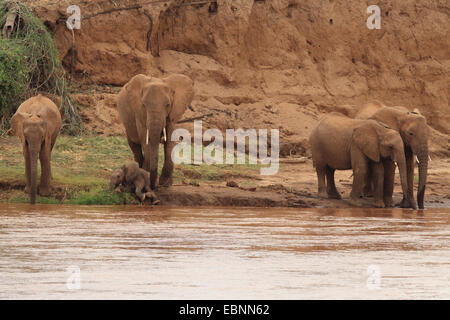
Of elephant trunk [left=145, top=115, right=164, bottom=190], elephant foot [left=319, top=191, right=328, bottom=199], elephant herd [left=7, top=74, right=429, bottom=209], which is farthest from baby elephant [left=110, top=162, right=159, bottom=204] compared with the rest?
elephant foot [left=319, top=191, right=328, bottom=199]

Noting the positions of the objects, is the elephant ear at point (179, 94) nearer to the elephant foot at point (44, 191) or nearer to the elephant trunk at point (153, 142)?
the elephant trunk at point (153, 142)

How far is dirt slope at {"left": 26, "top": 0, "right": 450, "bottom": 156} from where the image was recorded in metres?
25.0

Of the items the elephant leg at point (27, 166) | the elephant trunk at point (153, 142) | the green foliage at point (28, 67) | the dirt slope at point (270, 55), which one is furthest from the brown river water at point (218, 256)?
the dirt slope at point (270, 55)

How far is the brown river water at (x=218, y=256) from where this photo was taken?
6594 millimetres

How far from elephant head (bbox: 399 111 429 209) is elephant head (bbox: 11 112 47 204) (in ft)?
21.8

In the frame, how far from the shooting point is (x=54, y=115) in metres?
16.8

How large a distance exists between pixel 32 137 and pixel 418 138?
6997mm

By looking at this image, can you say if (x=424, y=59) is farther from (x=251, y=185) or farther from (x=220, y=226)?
(x=220, y=226)

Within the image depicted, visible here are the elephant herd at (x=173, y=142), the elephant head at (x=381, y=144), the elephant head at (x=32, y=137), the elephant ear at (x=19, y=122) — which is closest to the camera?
the elephant head at (x=32, y=137)

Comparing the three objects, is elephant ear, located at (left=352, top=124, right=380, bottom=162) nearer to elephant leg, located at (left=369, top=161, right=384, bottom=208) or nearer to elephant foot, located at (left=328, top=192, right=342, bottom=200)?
elephant leg, located at (left=369, top=161, right=384, bottom=208)

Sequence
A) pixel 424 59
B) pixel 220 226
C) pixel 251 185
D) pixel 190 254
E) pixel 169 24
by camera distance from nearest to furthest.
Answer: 1. pixel 190 254
2. pixel 220 226
3. pixel 251 185
4. pixel 169 24
5. pixel 424 59

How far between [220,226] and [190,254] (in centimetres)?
329

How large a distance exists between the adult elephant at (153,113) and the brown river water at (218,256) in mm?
2915
